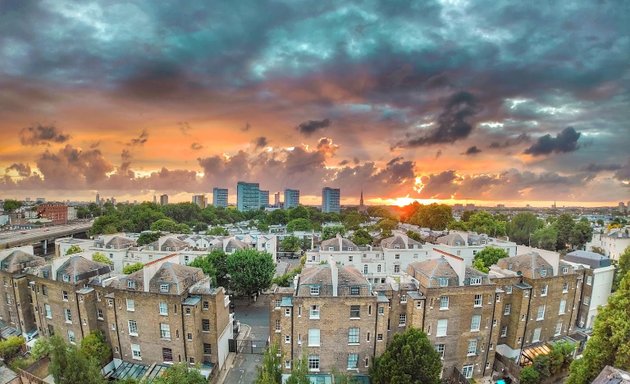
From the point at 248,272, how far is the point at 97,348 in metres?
23.1

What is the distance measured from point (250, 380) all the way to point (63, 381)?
17704mm

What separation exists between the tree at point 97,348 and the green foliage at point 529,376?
46984 mm

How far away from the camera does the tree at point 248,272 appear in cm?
5431

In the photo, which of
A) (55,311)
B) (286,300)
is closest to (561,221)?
(286,300)

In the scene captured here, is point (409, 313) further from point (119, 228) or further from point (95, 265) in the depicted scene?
point (119, 228)

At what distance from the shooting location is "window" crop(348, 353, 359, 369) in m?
33.8

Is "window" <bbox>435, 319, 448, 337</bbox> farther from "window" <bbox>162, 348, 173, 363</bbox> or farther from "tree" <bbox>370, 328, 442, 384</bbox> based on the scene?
"window" <bbox>162, 348, 173, 363</bbox>

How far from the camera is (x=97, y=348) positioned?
35781 mm

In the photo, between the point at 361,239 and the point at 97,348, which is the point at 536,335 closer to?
the point at 361,239

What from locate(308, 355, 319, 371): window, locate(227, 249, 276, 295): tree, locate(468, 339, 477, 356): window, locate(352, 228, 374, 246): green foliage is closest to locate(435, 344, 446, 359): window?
locate(468, 339, 477, 356): window

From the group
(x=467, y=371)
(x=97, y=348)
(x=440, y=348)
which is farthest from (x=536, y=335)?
(x=97, y=348)

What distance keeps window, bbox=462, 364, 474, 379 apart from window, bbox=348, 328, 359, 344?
1364 centimetres

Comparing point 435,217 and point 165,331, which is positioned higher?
point 435,217

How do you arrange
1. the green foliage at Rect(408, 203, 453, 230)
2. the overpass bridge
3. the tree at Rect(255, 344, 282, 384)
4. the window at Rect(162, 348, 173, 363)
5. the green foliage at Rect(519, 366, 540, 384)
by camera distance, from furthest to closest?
the green foliage at Rect(408, 203, 453, 230) < the overpass bridge < the window at Rect(162, 348, 173, 363) < the green foliage at Rect(519, 366, 540, 384) < the tree at Rect(255, 344, 282, 384)
